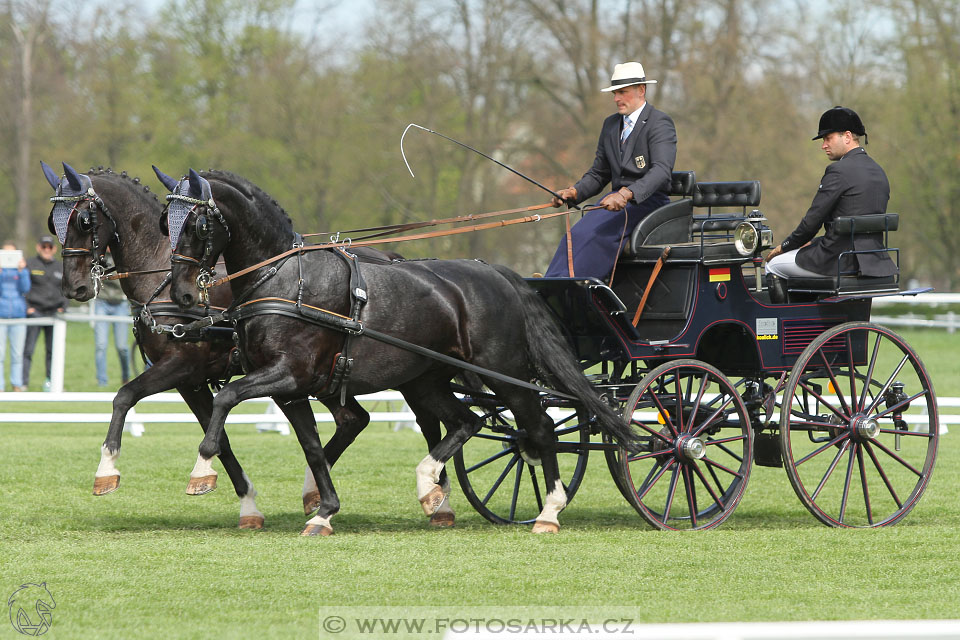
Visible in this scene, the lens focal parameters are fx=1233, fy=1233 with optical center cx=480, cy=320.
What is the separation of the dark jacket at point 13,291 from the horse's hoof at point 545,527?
1034 cm

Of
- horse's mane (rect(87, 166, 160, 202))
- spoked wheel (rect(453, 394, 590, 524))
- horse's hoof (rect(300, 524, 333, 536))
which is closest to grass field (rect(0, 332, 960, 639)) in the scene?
horse's hoof (rect(300, 524, 333, 536))

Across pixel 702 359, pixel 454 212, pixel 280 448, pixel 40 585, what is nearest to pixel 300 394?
pixel 40 585

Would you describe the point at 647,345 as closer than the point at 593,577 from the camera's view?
No

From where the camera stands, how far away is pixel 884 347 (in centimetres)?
2466

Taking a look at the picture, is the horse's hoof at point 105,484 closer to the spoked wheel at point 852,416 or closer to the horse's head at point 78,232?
the horse's head at point 78,232

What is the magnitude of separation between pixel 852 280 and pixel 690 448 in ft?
4.73

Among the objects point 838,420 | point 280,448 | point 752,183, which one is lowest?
point 280,448

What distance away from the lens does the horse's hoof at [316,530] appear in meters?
6.57

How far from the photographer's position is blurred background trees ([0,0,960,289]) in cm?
2892

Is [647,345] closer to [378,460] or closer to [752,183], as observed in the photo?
[752,183]

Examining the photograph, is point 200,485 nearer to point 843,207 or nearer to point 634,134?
point 634,134

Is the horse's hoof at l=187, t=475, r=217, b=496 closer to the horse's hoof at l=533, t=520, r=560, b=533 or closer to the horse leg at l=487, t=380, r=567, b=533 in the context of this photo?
the horse leg at l=487, t=380, r=567, b=533

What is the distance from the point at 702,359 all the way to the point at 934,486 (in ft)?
7.33

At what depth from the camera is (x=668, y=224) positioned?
7133 millimetres
